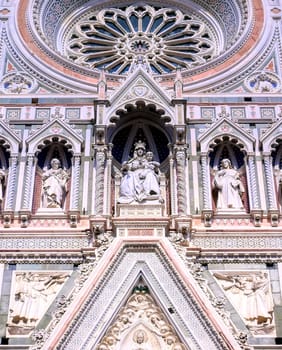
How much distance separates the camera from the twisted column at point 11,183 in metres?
15.0

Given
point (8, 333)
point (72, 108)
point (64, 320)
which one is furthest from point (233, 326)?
point (72, 108)

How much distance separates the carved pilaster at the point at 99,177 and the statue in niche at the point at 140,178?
0.39m

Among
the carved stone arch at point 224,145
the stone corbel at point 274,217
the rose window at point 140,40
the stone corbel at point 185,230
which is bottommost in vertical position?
the stone corbel at point 185,230

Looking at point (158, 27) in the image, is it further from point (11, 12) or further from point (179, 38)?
point (11, 12)

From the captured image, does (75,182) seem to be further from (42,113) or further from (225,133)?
(225,133)

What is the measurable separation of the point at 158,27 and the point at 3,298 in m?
9.27

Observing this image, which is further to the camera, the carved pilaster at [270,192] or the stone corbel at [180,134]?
the stone corbel at [180,134]

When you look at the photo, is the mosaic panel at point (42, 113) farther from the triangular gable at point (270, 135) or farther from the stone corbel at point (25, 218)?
the triangular gable at point (270, 135)

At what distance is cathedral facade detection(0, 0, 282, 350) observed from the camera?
12914mm

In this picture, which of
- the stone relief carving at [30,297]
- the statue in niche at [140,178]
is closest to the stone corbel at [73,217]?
the statue in niche at [140,178]


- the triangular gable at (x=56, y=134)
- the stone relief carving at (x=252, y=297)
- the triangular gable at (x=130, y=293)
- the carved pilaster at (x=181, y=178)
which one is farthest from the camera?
the triangular gable at (x=56, y=134)

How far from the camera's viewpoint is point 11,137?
16.0 meters

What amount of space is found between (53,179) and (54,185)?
0.53 ft

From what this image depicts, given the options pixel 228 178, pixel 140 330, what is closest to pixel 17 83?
pixel 228 178
